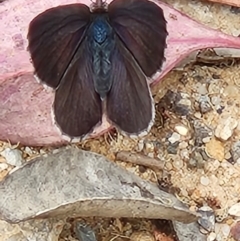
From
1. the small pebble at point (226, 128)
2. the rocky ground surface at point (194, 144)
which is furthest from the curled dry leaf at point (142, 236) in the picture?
the small pebble at point (226, 128)

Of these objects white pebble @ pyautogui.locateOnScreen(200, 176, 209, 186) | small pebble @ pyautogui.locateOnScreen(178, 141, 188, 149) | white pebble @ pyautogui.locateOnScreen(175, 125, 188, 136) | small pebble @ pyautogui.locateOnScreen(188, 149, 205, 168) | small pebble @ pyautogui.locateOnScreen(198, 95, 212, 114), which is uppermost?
small pebble @ pyautogui.locateOnScreen(198, 95, 212, 114)

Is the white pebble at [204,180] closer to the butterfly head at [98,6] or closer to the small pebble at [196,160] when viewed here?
the small pebble at [196,160]

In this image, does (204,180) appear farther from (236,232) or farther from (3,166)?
(3,166)

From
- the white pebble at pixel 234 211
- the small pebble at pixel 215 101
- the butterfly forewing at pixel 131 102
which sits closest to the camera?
the butterfly forewing at pixel 131 102

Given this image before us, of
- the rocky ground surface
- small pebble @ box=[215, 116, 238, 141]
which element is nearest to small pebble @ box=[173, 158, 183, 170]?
the rocky ground surface

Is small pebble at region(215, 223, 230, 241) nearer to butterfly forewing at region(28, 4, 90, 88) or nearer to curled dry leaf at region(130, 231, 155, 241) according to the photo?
curled dry leaf at region(130, 231, 155, 241)

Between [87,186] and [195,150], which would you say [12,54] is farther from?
[195,150]

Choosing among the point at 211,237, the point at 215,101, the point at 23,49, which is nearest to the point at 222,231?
the point at 211,237
